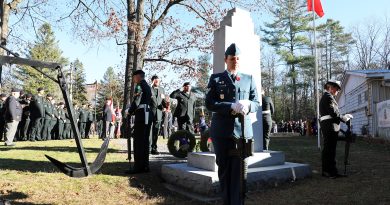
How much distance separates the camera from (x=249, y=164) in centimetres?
Result: 727

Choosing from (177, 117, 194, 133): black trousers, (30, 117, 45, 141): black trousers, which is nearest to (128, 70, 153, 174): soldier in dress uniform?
(177, 117, 194, 133): black trousers

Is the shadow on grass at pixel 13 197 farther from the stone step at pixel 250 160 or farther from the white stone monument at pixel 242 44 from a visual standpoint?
the white stone monument at pixel 242 44

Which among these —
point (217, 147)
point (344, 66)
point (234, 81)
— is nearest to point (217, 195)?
point (217, 147)

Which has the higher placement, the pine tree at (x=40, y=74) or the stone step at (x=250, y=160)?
the pine tree at (x=40, y=74)

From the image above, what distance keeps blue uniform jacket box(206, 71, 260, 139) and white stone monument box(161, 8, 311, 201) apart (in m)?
1.95

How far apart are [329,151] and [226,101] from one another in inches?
159

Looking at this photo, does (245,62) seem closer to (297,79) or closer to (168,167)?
(168,167)

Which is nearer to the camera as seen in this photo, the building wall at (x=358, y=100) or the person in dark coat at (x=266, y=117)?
the person in dark coat at (x=266, y=117)

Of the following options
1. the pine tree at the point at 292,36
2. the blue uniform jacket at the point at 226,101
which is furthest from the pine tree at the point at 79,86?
the blue uniform jacket at the point at 226,101

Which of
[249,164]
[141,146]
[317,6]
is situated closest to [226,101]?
[249,164]

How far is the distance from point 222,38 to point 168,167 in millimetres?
2829

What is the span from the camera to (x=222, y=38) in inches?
315

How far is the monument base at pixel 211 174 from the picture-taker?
6516mm

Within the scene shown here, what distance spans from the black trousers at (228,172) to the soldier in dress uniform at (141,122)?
349cm
